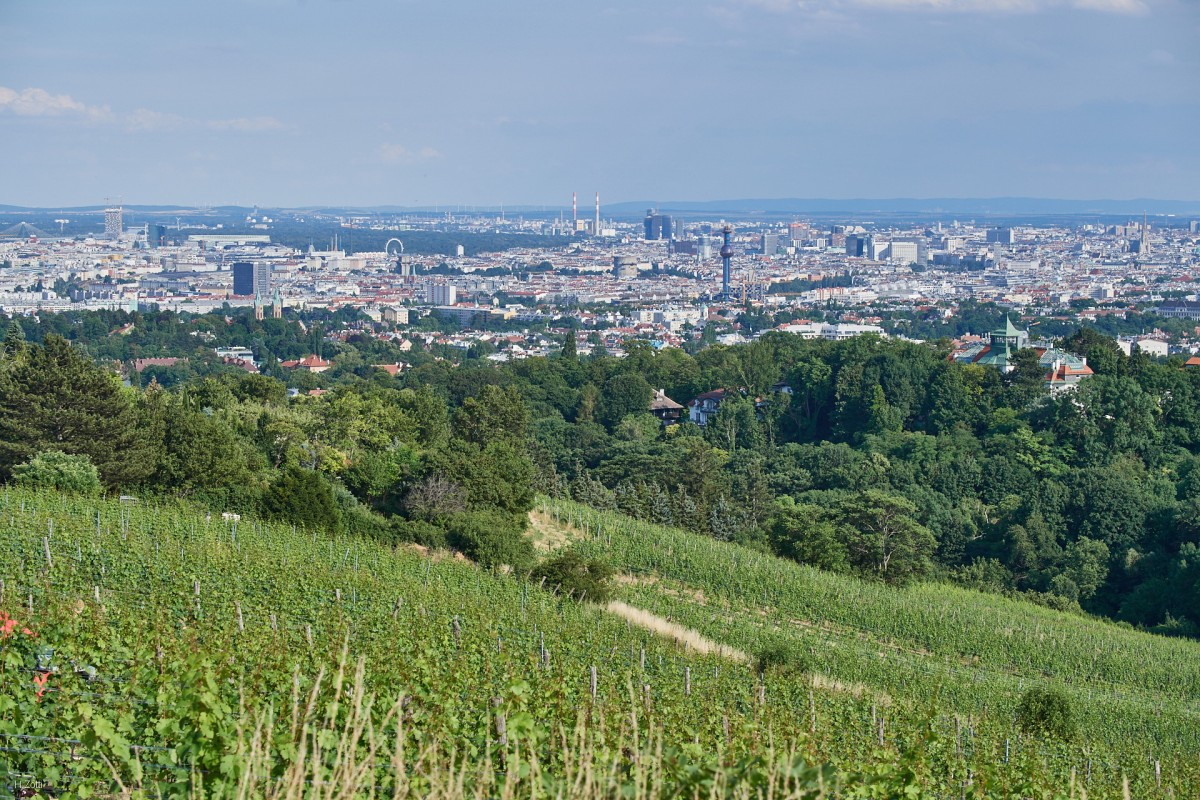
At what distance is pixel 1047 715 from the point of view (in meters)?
12.6

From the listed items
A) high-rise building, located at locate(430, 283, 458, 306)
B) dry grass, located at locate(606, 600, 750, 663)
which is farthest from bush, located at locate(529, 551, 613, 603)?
high-rise building, located at locate(430, 283, 458, 306)

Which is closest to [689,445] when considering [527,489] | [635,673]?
[527,489]

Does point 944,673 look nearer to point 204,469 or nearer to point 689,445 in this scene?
point 204,469

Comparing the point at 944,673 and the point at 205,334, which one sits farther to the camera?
the point at 205,334

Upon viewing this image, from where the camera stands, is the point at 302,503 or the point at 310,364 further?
the point at 310,364

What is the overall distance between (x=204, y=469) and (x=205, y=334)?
66.4m

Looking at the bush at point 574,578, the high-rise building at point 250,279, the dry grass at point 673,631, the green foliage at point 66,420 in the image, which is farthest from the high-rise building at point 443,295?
the dry grass at point 673,631

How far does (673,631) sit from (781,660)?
2285 mm

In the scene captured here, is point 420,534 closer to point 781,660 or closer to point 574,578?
point 574,578

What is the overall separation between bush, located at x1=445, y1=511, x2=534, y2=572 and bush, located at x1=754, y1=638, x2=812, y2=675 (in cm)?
390

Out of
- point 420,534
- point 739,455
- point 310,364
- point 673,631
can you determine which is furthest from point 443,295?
point 673,631

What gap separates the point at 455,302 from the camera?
442 feet

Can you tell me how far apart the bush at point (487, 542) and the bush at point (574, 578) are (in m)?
0.64

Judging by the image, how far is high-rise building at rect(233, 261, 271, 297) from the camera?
144m
